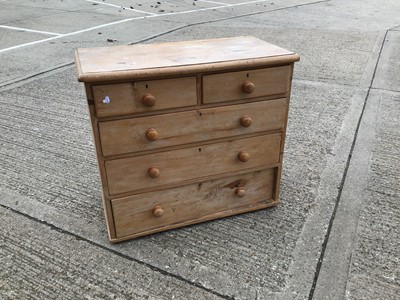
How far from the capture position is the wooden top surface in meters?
1.88

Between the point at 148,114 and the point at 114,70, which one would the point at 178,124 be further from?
the point at 114,70

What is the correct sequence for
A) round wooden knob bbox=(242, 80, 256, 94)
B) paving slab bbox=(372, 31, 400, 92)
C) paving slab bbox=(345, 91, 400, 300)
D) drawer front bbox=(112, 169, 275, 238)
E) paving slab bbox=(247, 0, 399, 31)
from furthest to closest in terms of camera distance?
paving slab bbox=(247, 0, 399, 31), paving slab bbox=(372, 31, 400, 92), drawer front bbox=(112, 169, 275, 238), round wooden knob bbox=(242, 80, 256, 94), paving slab bbox=(345, 91, 400, 300)

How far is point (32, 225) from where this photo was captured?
8.04ft

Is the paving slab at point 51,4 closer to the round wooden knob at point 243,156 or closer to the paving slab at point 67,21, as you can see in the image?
the paving slab at point 67,21

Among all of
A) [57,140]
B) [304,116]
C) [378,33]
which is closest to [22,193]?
[57,140]

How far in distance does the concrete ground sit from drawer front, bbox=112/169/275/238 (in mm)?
88

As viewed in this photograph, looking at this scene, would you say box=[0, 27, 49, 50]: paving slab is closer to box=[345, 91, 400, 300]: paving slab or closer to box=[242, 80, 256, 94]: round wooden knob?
box=[242, 80, 256, 94]: round wooden knob

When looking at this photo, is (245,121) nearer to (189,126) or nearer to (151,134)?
(189,126)

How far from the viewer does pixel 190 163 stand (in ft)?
7.41

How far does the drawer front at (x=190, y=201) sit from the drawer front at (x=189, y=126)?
0.31 metres

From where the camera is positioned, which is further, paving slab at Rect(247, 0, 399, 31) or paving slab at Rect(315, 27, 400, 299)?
paving slab at Rect(247, 0, 399, 31)

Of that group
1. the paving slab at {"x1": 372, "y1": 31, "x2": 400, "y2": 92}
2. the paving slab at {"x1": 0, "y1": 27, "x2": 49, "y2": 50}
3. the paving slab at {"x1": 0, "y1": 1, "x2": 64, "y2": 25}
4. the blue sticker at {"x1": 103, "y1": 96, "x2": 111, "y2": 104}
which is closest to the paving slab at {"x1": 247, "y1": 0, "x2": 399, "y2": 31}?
the paving slab at {"x1": 372, "y1": 31, "x2": 400, "y2": 92}

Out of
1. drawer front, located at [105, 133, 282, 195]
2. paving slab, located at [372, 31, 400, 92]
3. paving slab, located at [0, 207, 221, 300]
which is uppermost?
drawer front, located at [105, 133, 282, 195]

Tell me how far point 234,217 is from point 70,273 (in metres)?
1.03
